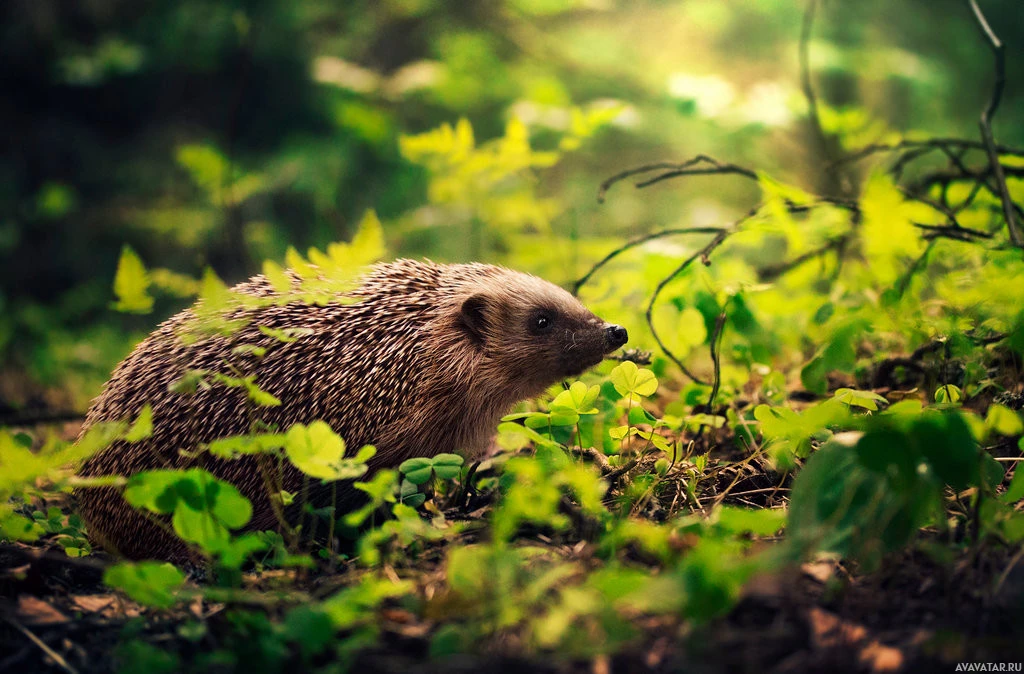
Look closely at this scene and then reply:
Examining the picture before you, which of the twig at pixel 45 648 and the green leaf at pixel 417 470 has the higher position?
the green leaf at pixel 417 470

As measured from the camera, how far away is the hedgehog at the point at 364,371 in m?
3.29

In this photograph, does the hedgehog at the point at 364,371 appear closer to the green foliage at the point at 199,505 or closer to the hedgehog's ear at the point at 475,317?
the hedgehog's ear at the point at 475,317

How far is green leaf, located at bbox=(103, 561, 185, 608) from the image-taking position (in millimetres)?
2025

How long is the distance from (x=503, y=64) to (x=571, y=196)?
7.30 ft

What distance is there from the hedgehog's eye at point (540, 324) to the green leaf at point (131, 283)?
6.98ft

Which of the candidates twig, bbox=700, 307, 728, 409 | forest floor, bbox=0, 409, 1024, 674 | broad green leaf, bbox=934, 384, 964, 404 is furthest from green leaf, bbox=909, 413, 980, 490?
twig, bbox=700, 307, 728, 409

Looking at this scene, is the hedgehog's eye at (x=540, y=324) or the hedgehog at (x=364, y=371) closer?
the hedgehog at (x=364, y=371)

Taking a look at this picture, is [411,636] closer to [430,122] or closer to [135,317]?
[430,122]

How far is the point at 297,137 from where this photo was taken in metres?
9.27

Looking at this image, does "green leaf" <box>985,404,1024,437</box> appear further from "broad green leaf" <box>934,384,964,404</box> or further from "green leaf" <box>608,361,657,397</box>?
"green leaf" <box>608,361,657,397</box>

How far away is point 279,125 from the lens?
9453 mm

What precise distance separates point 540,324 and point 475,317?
1.33ft

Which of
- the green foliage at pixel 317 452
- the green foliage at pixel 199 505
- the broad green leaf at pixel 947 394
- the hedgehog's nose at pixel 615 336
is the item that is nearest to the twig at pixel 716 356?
the hedgehog's nose at pixel 615 336

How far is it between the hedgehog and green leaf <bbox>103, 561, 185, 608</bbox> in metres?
0.97
